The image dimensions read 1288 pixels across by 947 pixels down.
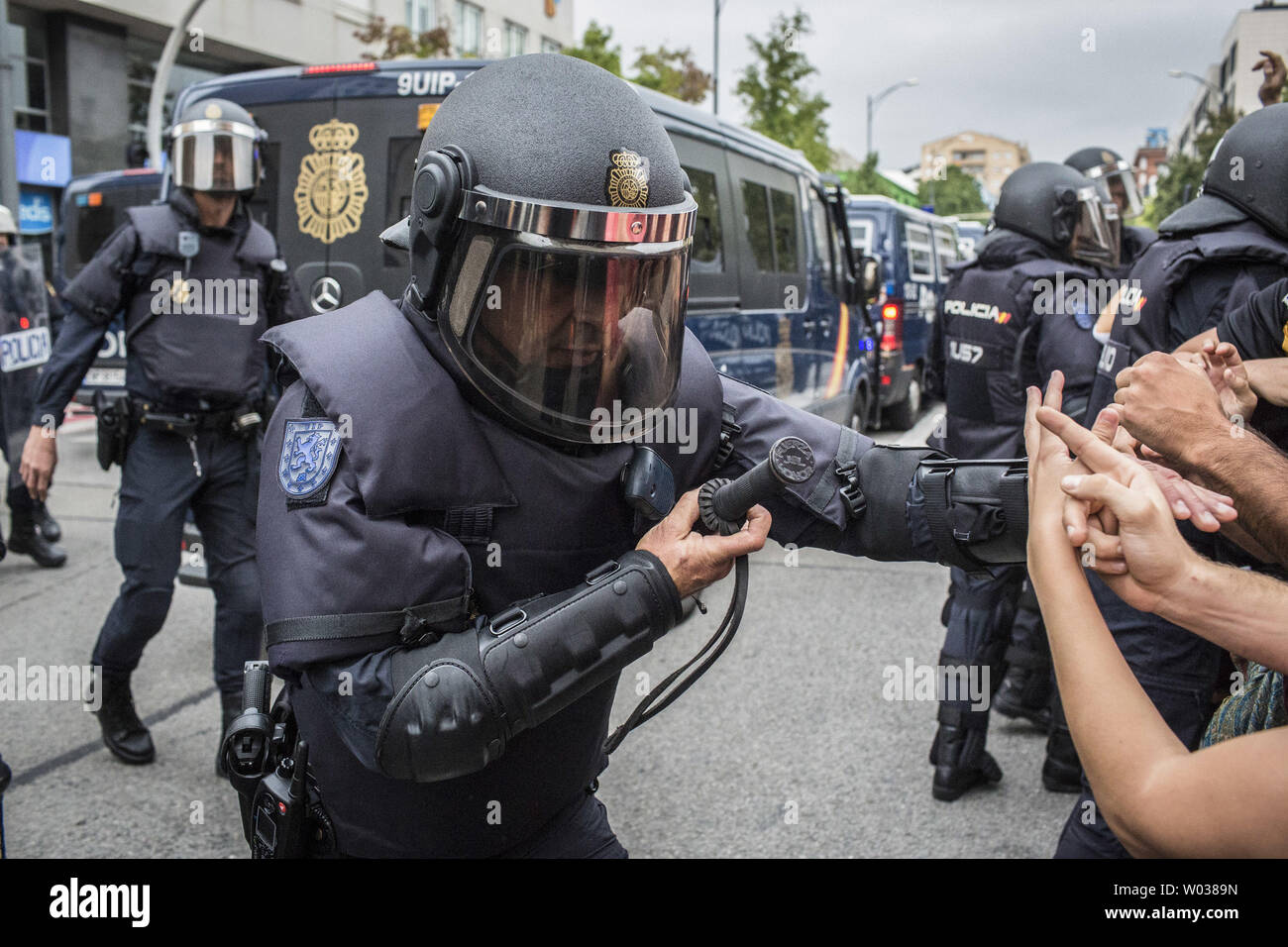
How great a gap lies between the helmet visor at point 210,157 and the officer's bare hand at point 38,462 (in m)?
0.91

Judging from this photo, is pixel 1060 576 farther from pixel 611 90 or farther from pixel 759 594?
pixel 759 594

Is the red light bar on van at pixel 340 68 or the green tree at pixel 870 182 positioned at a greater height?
the green tree at pixel 870 182

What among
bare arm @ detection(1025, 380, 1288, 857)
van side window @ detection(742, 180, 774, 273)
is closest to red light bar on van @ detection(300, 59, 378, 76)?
van side window @ detection(742, 180, 774, 273)

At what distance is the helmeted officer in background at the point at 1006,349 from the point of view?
3.64 metres

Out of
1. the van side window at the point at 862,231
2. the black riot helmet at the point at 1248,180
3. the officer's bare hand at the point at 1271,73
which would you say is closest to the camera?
the black riot helmet at the point at 1248,180

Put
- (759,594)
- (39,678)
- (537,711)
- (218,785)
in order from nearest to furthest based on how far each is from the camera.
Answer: (537,711), (218,785), (39,678), (759,594)

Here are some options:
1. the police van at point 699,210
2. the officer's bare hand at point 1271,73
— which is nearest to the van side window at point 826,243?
the police van at point 699,210

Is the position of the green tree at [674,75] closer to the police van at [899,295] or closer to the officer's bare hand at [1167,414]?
the police van at [899,295]

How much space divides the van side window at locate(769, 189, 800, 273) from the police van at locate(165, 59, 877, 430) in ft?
0.06

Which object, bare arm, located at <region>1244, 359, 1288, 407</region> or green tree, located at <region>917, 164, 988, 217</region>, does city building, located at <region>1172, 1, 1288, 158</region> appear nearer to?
green tree, located at <region>917, 164, 988, 217</region>

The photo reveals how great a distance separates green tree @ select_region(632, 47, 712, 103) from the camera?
2022 centimetres
